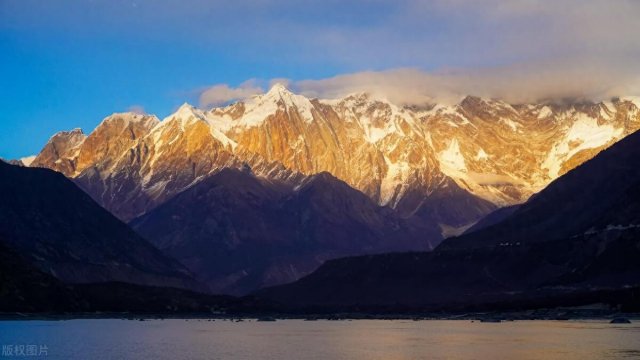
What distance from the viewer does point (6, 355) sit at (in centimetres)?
19962

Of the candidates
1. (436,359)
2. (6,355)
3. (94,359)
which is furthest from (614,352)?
(6,355)

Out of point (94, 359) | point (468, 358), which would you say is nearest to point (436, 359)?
point (468, 358)

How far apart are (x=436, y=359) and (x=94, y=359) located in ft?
201

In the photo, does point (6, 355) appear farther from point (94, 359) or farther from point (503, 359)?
point (503, 359)

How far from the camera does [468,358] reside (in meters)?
199

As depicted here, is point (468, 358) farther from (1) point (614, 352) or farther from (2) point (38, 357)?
(2) point (38, 357)

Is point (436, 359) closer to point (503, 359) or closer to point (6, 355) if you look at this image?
point (503, 359)

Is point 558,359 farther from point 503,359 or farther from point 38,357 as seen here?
point 38,357

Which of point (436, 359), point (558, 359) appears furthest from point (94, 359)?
point (558, 359)

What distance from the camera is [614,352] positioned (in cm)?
19938

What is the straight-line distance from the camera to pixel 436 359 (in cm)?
19875

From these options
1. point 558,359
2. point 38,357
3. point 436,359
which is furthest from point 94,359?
point 558,359

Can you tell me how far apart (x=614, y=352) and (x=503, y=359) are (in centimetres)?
2153

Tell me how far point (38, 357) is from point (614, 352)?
103 metres
